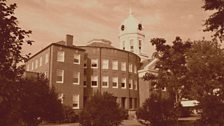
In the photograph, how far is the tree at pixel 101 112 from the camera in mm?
19672

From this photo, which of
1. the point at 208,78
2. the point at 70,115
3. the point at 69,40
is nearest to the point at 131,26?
the point at 69,40

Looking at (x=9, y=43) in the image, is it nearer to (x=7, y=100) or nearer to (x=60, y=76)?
(x=7, y=100)

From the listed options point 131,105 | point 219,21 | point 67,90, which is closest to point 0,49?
point 219,21

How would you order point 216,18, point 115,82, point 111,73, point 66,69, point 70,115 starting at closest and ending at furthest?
1. point 216,18
2. point 70,115
3. point 66,69
4. point 111,73
5. point 115,82

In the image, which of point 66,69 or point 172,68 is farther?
point 66,69

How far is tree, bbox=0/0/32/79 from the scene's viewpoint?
764 cm

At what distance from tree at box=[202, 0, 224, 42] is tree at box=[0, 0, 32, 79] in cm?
1068

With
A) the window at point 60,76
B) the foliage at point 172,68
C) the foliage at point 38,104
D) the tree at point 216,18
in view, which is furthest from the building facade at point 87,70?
the tree at point 216,18

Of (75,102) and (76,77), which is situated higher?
(76,77)

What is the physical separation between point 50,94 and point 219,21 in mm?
10796

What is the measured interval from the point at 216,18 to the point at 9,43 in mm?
11309

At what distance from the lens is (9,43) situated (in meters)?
7.78

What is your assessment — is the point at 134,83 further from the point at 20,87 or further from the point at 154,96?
the point at 20,87

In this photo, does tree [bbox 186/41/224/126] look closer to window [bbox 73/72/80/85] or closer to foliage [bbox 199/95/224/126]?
foliage [bbox 199/95/224/126]
